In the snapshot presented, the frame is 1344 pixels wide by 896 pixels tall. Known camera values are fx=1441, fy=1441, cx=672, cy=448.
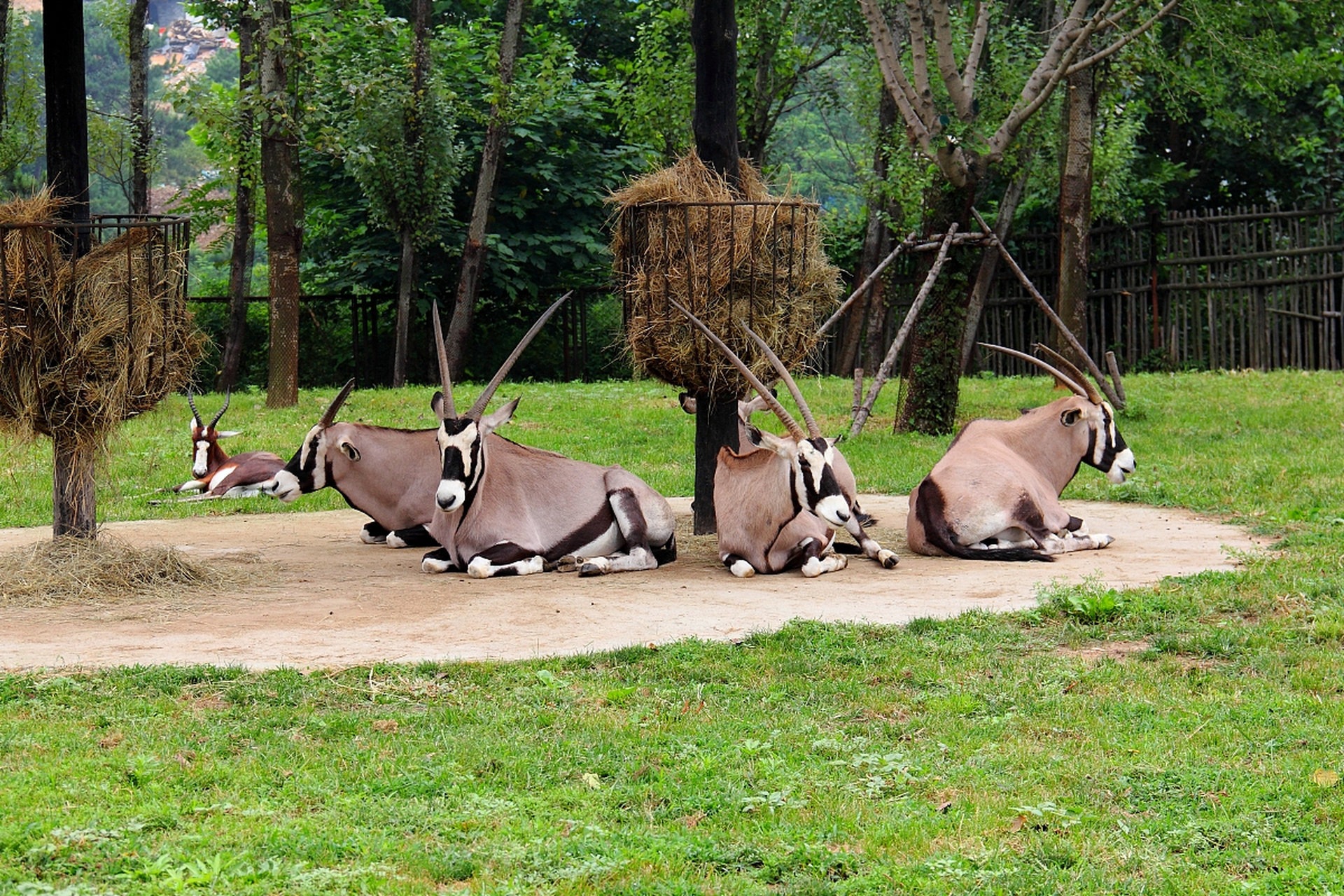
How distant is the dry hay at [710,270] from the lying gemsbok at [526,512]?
729 millimetres

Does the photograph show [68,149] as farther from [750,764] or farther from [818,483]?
[750,764]

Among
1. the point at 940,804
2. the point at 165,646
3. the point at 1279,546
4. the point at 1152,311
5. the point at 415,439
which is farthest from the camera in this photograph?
the point at 1152,311

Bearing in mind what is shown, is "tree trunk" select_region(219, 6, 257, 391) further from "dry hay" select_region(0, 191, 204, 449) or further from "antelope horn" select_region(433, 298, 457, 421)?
"dry hay" select_region(0, 191, 204, 449)

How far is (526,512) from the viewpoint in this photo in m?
9.20

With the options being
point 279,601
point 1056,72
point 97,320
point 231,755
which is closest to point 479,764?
point 231,755

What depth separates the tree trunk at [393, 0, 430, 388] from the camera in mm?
21859

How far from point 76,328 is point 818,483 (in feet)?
13.8

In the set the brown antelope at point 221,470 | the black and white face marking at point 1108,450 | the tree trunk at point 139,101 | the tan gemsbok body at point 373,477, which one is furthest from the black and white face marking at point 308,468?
the tree trunk at point 139,101

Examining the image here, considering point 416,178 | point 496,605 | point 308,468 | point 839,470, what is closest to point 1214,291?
point 416,178

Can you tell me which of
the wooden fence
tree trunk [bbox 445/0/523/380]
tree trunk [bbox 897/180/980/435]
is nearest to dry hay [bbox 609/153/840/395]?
tree trunk [bbox 897/180/980/435]

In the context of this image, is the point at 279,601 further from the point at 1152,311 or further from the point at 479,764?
the point at 1152,311

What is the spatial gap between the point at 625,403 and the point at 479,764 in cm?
1363

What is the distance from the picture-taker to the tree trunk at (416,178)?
2186 cm

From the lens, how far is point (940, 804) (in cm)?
455
